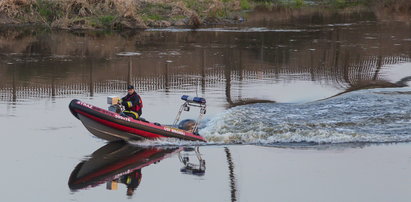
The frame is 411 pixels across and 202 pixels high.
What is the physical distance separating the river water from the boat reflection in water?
42mm

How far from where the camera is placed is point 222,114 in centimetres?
2523

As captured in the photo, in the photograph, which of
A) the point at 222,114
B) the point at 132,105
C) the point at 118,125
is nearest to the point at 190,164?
the point at 118,125

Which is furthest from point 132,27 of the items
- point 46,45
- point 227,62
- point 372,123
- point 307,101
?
point 372,123

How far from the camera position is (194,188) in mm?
17625

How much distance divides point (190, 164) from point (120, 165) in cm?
154

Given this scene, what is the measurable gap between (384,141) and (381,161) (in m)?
2.30

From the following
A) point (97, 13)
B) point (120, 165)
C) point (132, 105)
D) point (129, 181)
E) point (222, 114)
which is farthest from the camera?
point (97, 13)

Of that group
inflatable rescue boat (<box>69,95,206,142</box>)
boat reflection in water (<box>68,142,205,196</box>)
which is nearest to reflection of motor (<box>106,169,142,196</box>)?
boat reflection in water (<box>68,142,205,196</box>)

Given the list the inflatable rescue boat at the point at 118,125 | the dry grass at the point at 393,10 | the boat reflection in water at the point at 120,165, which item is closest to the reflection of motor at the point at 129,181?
the boat reflection in water at the point at 120,165

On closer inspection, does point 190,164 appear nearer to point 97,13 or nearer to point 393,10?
point 97,13

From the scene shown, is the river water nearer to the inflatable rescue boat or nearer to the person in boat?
the inflatable rescue boat

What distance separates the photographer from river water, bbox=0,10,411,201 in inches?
706

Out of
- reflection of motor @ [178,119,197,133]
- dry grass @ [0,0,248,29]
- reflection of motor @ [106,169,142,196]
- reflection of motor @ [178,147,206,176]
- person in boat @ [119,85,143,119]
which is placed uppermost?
dry grass @ [0,0,248,29]

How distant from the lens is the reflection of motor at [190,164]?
19016mm
